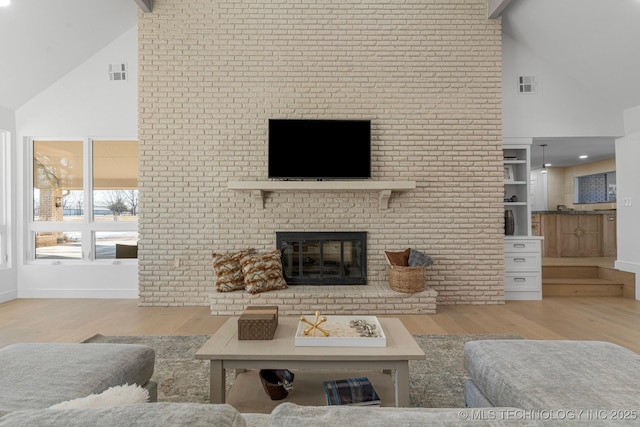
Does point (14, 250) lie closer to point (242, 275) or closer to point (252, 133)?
point (242, 275)

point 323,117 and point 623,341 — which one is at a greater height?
point 323,117

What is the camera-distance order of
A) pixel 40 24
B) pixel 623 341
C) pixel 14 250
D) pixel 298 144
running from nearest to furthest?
1. pixel 623 341
2. pixel 40 24
3. pixel 298 144
4. pixel 14 250

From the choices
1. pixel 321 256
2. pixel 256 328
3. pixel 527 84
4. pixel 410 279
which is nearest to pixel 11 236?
pixel 321 256

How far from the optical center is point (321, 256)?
14.7ft

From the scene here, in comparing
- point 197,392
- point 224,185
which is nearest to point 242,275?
point 224,185

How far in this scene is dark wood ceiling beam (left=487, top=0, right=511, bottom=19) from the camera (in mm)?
4174

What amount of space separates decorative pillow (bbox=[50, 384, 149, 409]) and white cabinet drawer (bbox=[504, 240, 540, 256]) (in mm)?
4634

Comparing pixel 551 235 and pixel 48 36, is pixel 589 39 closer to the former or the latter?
pixel 551 235

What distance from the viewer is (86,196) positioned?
16.0ft

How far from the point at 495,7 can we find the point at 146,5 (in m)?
4.07

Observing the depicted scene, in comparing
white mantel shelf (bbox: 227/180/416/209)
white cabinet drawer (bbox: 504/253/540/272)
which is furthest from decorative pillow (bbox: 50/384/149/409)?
white cabinet drawer (bbox: 504/253/540/272)

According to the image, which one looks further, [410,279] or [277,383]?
[410,279]

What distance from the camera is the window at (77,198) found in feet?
16.0

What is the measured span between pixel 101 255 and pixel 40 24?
9.04 feet
